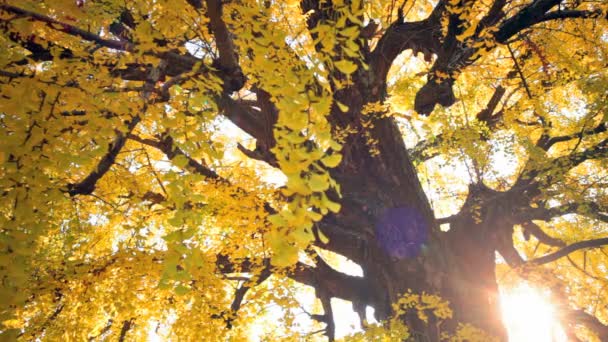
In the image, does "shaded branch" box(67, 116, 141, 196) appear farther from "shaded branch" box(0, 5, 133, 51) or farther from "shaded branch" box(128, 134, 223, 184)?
"shaded branch" box(128, 134, 223, 184)

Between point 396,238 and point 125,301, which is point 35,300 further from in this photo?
point 396,238

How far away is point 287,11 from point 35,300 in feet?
18.1

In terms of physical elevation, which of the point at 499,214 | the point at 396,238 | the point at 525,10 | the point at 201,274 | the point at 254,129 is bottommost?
the point at 201,274

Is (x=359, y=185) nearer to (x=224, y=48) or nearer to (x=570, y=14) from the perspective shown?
(x=224, y=48)

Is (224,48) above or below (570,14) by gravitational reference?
below

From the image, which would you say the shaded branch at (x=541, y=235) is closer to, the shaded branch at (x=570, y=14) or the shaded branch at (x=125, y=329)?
the shaded branch at (x=570, y=14)

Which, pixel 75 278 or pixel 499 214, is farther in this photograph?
pixel 499 214

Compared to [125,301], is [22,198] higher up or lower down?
higher up

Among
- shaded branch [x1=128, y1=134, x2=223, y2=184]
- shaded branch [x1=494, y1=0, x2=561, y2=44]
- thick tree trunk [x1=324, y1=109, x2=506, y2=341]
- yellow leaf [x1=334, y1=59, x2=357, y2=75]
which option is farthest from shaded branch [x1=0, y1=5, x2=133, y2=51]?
shaded branch [x1=494, y1=0, x2=561, y2=44]

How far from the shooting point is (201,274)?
426 cm

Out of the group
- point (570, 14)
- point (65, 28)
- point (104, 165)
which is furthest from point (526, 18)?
point (104, 165)

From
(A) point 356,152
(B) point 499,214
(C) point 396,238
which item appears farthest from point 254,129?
(B) point 499,214

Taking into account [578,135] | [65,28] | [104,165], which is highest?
[578,135]

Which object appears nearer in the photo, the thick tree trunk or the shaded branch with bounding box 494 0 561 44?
the shaded branch with bounding box 494 0 561 44
